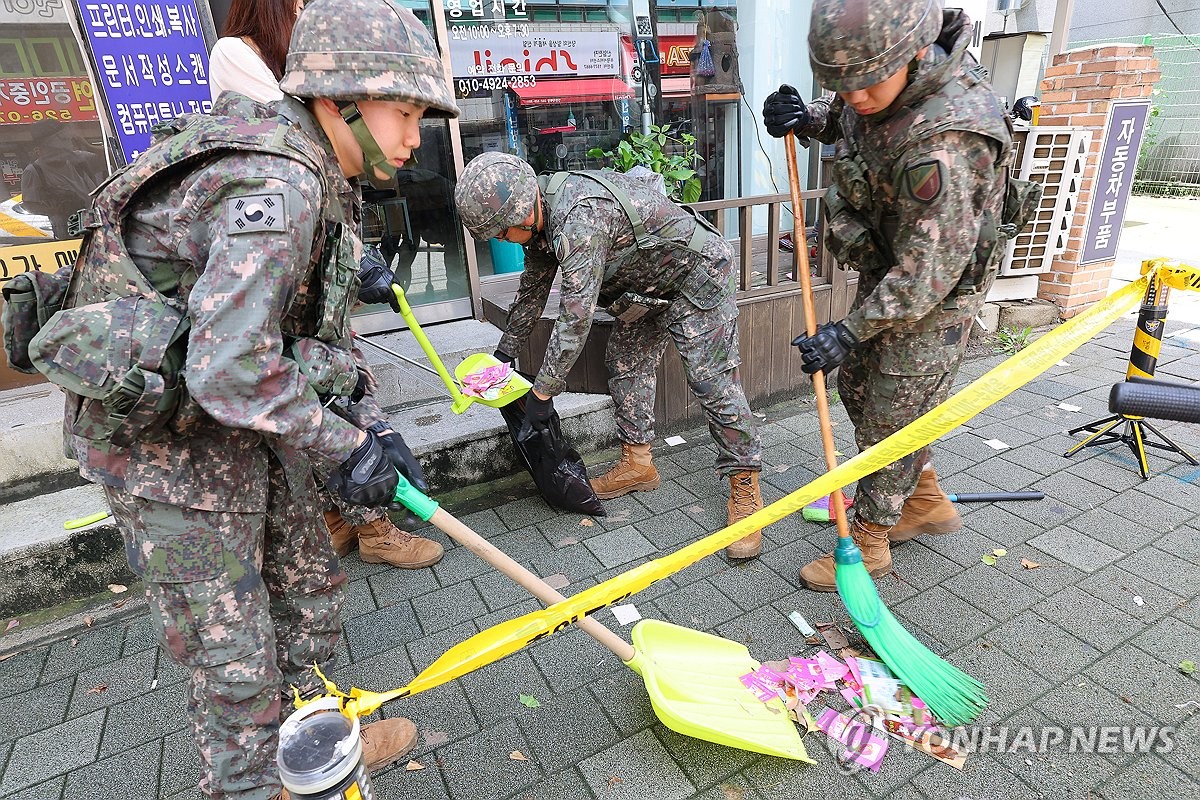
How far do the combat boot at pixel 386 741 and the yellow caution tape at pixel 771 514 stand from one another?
0.17 meters

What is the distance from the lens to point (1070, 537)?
3.17 metres

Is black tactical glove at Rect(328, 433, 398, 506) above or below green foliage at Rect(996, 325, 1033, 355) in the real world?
above

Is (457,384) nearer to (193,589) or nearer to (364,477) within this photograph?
(364,477)

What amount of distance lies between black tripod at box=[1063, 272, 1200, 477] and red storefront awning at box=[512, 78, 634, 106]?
14.1 ft

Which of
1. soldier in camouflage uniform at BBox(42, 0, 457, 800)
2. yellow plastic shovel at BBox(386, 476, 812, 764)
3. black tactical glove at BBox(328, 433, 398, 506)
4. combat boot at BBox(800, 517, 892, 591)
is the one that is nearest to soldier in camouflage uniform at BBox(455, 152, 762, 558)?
combat boot at BBox(800, 517, 892, 591)

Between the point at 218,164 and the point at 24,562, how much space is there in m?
2.60

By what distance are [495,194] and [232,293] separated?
1588 millimetres

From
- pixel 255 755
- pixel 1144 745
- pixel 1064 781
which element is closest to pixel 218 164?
pixel 255 755

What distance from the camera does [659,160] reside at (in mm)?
5355

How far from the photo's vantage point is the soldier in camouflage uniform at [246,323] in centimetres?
144

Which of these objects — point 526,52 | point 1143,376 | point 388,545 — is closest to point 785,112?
point 1143,376

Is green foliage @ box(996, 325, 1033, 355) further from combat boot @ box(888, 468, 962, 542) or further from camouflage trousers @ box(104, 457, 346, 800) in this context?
camouflage trousers @ box(104, 457, 346, 800)


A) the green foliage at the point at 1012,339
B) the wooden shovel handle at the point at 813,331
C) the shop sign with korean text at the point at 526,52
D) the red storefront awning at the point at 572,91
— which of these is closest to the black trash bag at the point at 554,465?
the wooden shovel handle at the point at 813,331

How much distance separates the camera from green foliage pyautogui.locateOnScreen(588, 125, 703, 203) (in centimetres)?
527
